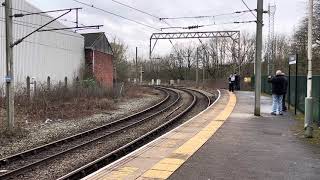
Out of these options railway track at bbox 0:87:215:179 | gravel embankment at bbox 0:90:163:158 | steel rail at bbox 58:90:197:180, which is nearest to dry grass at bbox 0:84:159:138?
gravel embankment at bbox 0:90:163:158

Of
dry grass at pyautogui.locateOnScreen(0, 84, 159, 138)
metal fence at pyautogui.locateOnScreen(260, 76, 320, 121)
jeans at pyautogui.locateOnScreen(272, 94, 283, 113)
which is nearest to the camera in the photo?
metal fence at pyautogui.locateOnScreen(260, 76, 320, 121)

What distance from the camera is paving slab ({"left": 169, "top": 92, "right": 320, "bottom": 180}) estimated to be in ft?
27.5

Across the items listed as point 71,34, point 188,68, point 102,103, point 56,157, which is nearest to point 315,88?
point 56,157

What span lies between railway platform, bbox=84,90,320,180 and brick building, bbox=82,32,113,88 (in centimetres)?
3488

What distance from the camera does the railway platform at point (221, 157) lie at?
838 cm

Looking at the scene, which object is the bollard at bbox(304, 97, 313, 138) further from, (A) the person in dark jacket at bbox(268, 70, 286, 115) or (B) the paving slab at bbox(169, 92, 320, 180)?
(A) the person in dark jacket at bbox(268, 70, 286, 115)

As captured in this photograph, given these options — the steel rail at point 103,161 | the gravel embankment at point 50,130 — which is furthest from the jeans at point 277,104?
the gravel embankment at point 50,130

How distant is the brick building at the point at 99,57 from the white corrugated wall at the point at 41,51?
5.22 feet

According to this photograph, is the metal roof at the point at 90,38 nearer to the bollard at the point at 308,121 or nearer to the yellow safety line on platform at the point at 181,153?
the yellow safety line on platform at the point at 181,153

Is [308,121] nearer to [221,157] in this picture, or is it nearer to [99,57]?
[221,157]

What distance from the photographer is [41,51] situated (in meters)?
37.7

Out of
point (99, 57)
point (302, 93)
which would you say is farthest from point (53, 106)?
point (99, 57)

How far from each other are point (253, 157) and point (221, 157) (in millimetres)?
691

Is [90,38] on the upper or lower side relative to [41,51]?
upper
